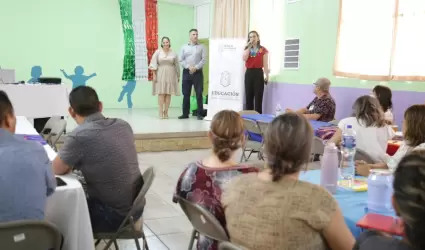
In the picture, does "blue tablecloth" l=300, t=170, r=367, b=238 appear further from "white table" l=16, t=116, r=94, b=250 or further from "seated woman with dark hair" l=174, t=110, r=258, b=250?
"white table" l=16, t=116, r=94, b=250

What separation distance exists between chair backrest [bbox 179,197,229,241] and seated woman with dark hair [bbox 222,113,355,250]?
16 cm

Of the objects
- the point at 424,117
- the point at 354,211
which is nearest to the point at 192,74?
the point at 424,117

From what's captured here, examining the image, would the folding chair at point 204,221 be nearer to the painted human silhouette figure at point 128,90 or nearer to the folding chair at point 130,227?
the folding chair at point 130,227

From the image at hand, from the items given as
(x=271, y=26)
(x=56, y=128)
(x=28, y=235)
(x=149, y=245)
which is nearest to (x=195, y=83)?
(x=271, y=26)

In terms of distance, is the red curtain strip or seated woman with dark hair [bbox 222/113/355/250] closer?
seated woman with dark hair [bbox 222/113/355/250]

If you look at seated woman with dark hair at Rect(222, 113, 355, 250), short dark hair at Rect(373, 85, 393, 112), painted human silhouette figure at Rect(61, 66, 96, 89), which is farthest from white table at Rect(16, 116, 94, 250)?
painted human silhouette figure at Rect(61, 66, 96, 89)

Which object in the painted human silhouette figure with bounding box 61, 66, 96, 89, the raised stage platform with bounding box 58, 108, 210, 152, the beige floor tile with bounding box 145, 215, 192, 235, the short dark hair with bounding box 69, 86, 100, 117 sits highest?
the short dark hair with bounding box 69, 86, 100, 117

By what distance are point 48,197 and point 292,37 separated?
6030mm

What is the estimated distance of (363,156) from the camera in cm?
294

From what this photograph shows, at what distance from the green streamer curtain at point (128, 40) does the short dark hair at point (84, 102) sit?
7.45 m

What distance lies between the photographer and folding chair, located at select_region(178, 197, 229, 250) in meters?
1.70

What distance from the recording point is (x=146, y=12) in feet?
31.8

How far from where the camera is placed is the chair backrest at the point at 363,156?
9.58ft

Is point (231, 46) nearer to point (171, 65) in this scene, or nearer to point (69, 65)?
point (171, 65)
